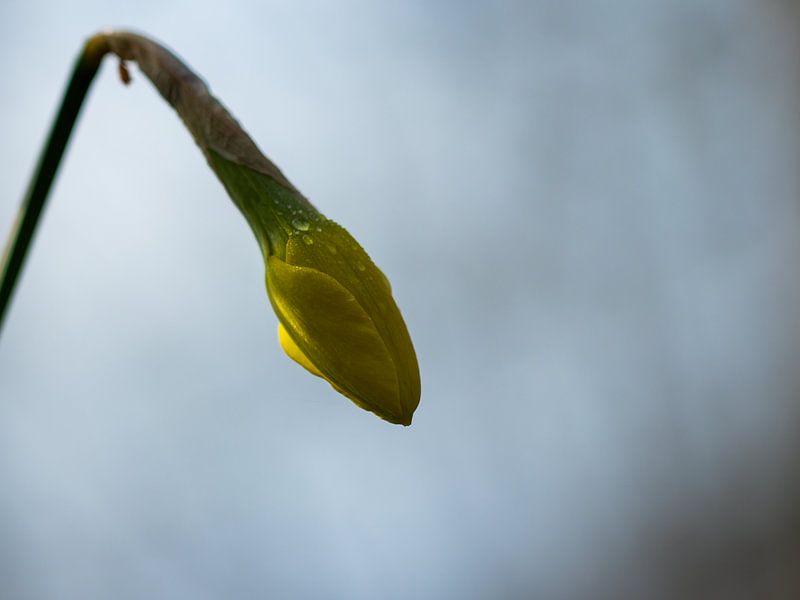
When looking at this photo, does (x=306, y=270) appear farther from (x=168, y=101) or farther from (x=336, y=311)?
(x=168, y=101)

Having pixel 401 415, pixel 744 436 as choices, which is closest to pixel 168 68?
pixel 401 415

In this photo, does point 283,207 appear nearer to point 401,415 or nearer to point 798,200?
point 401,415

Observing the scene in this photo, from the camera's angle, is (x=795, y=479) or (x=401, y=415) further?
(x=795, y=479)

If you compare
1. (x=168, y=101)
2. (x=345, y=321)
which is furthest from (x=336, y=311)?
(x=168, y=101)

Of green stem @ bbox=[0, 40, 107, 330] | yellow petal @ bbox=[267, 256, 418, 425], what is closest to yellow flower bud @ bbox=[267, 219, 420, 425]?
yellow petal @ bbox=[267, 256, 418, 425]

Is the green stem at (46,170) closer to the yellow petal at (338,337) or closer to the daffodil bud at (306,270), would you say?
the daffodil bud at (306,270)

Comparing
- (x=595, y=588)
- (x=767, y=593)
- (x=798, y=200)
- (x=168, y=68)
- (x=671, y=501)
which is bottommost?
(x=595, y=588)

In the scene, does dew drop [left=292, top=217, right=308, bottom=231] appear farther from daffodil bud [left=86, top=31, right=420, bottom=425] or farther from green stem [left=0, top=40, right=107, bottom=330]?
green stem [left=0, top=40, right=107, bottom=330]
